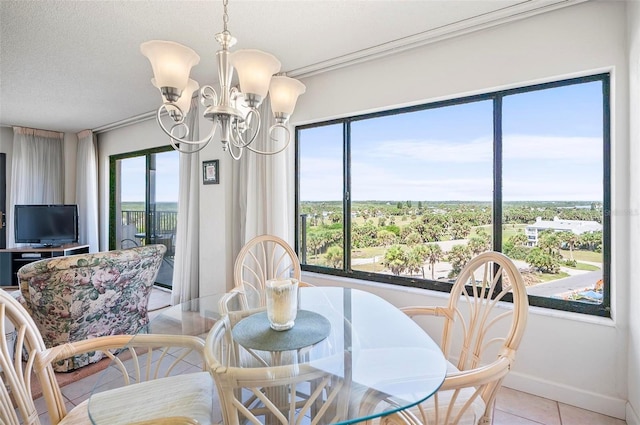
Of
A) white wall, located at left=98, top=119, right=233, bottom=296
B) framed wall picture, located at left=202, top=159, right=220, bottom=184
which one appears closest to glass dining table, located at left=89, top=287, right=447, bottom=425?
white wall, located at left=98, top=119, right=233, bottom=296

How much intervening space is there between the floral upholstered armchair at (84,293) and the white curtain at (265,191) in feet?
2.94

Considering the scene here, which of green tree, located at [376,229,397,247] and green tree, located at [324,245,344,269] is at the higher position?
green tree, located at [376,229,397,247]

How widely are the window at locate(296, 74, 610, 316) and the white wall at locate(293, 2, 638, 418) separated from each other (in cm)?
11

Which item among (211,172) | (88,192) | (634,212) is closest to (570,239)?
(634,212)

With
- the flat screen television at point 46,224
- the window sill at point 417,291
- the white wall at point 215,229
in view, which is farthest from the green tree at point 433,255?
the flat screen television at point 46,224

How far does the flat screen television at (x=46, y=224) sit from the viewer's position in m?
4.48

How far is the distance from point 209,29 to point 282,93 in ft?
3.48

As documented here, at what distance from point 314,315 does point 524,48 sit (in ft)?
7.02

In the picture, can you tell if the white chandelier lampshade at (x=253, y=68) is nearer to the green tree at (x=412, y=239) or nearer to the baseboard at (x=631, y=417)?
the green tree at (x=412, y=239)

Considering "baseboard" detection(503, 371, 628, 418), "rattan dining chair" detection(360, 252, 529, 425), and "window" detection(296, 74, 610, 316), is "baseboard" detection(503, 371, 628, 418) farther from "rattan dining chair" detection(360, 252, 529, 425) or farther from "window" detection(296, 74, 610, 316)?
"rattan dining chair" detection(360, 252, 529, 425)

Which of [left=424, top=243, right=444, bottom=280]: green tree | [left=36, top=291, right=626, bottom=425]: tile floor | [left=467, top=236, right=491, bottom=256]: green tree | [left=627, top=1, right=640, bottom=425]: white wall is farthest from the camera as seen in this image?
[left=424, top=243, right=444, bottom=280]: green tree

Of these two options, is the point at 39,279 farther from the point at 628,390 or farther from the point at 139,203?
the point at 628,390

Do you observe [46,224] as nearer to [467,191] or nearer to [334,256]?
[334,256]

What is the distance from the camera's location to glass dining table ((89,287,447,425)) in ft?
3.15
